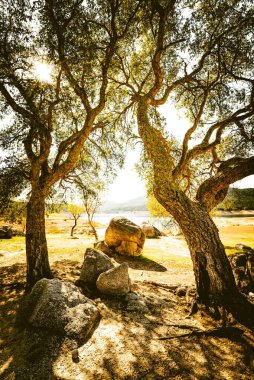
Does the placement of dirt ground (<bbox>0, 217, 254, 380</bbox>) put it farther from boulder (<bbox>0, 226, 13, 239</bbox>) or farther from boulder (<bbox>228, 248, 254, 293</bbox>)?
boulder (<bbox>0, 226, 13, 239</bbox>)

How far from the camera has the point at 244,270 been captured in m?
7.68

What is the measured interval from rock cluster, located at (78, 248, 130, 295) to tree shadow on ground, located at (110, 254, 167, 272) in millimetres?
7130

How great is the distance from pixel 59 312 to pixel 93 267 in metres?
3.39

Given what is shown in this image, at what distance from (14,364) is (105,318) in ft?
8.26

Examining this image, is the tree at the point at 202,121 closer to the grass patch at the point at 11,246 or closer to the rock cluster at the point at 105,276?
the rock cluster at the point at 105,276

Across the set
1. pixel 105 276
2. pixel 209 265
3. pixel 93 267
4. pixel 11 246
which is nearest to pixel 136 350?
pixel 209 265

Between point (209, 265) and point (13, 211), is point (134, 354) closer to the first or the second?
point (209, 265)

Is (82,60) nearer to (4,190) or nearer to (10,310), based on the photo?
(4,190)

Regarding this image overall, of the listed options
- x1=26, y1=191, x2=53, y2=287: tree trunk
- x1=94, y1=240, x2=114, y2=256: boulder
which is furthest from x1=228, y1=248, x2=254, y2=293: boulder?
x1=94, y1=240, x2=114, y2=256: boulder

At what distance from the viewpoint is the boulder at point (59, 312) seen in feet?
16.9

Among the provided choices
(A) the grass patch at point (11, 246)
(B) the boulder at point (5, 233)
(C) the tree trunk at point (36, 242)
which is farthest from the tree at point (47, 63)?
(B) the boulder at point (5, 233)

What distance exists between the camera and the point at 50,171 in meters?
9.88

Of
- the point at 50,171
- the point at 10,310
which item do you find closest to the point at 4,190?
the point at 50,171

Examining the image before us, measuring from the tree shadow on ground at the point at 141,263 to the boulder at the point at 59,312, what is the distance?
9.84 m
